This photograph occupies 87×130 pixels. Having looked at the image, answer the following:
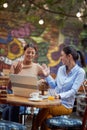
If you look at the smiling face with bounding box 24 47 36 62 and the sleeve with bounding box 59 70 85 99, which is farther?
the smiling face with bounding box 24 47 36 62

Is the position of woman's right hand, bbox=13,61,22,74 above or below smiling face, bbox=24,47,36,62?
below

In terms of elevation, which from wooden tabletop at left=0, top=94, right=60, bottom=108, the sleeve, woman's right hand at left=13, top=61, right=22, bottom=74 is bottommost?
wooden tabletop at left=0, top=94, right=60, bottom=108

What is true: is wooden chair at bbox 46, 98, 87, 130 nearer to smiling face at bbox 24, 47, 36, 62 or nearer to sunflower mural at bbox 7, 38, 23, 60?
smiling face at bbox 24, 47, 36, 62

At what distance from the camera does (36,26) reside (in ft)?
31.0

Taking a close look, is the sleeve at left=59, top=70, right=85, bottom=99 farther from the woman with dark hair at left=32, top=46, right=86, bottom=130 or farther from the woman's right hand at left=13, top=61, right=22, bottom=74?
the woman's right hand at left=13, top=61, right=22, bottom=74

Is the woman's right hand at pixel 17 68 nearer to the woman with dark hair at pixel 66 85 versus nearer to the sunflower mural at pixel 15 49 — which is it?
the woman with dark hair at pixel 66 85

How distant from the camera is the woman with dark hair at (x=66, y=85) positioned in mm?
4094

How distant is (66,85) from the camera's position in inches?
168

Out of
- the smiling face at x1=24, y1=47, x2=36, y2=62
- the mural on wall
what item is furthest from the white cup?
the mural on wall

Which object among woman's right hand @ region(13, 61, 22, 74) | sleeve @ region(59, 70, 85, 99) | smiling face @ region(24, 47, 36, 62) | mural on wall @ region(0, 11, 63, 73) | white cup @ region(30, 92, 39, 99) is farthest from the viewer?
mural on wall @ region(0, 11, 63, 73)

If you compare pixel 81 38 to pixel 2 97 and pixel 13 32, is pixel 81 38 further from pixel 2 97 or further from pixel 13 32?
pixel 2 97

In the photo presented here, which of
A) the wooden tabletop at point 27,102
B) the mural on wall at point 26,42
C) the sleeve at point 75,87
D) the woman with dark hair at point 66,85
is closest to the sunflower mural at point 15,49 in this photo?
the mural on wall at point 26,42

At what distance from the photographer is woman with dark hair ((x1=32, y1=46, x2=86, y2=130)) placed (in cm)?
409

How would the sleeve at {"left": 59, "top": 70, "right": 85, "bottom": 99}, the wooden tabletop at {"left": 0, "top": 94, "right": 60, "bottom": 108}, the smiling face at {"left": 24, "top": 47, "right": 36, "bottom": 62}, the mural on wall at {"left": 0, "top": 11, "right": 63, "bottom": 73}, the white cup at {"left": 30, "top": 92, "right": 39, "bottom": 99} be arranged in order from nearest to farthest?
the wooden tabletop at {"left": 0, "top": 94, "right": 60, "bottom": 108} → the white cup at {"left": 30, "top": 92, "right": 39, "bottom": 99} → the sleeve at {"left": 59, "top": 70, "right": 85, "bottom": 99} → the smiling face at {"left": 24, "top": 47, "right": 36, "bottom": 62} → the mural on wall at {"left": 0, "top": 11, "right": 63, "bottom": 73}
